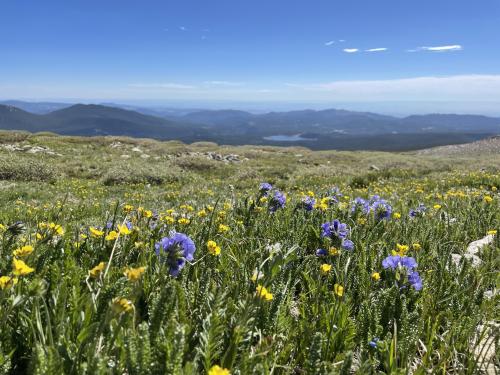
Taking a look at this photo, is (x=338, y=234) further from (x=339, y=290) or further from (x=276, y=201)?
(x=276, y=201)

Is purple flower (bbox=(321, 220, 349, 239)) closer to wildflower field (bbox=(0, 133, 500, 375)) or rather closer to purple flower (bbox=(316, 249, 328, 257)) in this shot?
wildflower field (bbox=(0, 133, 500, 375))

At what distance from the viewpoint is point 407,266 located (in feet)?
9.61

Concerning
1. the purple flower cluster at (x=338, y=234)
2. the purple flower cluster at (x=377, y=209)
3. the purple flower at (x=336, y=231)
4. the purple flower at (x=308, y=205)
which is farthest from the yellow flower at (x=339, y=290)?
the purple flower at (x=308, y=205)

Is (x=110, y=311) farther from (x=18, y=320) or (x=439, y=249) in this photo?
(x=439, y=249)

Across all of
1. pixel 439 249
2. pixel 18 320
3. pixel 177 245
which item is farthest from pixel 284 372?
pixel 439 249

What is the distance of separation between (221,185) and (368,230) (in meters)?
15.6

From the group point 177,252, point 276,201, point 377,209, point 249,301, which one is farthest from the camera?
point 276,201

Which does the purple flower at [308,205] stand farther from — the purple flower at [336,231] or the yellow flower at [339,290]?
the yellow flower at [339,290]

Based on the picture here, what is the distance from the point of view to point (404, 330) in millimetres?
2404

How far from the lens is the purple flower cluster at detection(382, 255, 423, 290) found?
2.86 meters

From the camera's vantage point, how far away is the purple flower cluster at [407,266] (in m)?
2.86

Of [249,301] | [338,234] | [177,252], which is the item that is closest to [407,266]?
[338,234]

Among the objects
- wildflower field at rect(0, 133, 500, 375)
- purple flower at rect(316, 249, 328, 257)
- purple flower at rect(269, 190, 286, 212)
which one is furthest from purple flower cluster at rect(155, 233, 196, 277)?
purple flower at rect(269, 190, 286, 212)

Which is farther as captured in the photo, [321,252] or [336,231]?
[336,231]
